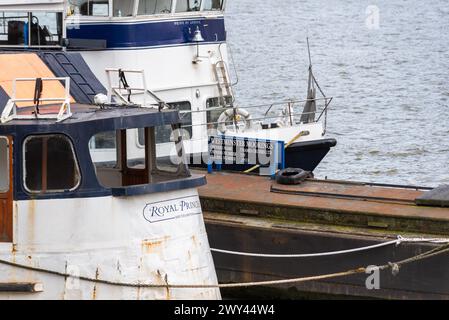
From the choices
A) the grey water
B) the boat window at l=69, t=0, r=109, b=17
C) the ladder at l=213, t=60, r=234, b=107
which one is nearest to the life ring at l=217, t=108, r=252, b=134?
the ladder at l=213, t=60, r=234, b=107

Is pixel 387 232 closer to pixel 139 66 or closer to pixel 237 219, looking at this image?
pixel 237 219

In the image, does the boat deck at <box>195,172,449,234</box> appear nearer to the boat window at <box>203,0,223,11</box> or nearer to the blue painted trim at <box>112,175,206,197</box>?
the boat window at <box>203,0,223,11</box>

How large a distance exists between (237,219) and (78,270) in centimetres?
607

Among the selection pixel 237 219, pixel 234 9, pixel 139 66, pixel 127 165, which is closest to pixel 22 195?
pixel 127 165

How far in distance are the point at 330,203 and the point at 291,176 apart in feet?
5.60

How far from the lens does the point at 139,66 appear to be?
23.1 m

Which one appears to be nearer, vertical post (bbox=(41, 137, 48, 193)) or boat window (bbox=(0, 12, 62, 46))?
vertical post (bbox=(41, 137, 48, 193))

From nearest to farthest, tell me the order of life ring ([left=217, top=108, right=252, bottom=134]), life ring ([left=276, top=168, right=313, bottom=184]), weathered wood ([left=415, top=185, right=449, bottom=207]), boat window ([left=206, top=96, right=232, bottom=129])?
weathered wood ([left=415, top=185, right=449, bottom=207])
life ring ([left=276, top=168, right=313, bottom=184])
life ring ([left=217, top=108, right=252, bottom=134])
boat window ([left=206, top=96, right=232, bottom=129])

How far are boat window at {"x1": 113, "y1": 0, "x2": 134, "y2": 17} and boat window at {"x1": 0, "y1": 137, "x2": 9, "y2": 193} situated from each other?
349 inches

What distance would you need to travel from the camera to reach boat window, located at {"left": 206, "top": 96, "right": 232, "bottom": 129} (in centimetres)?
2447

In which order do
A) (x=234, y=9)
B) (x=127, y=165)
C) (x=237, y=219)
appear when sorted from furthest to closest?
(x=234, y=9) → (x=237, y=219) → (x=127, y=165)

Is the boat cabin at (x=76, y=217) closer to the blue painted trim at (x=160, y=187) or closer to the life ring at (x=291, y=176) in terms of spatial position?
the blue painted trim at (x=160, y=187)

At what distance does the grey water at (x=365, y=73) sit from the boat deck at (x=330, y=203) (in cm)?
1048
